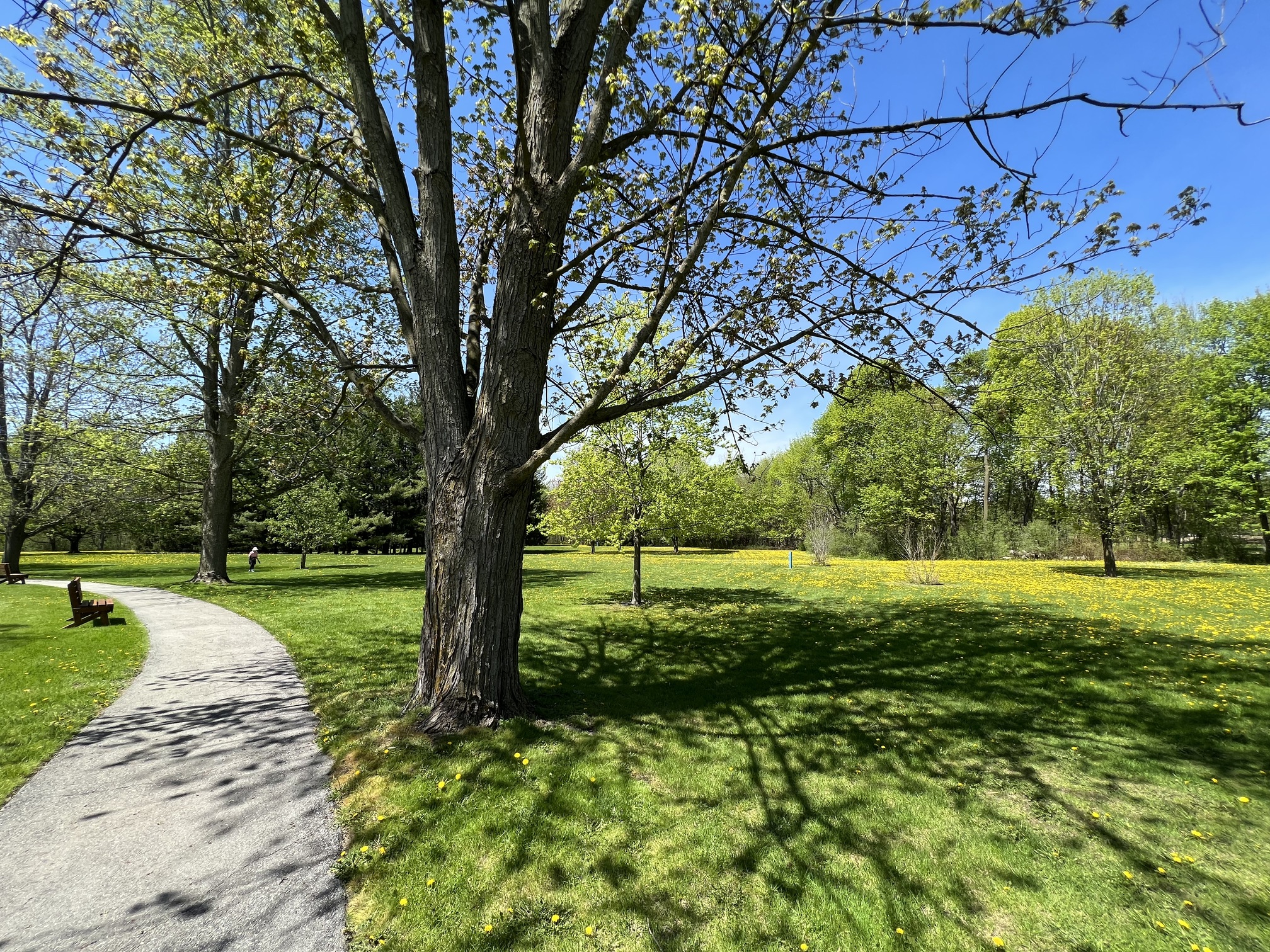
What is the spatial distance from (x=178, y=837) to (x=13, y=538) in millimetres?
26820

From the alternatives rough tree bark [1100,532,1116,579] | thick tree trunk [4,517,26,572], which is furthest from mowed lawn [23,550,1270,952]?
thick tree trunk [4,517,26,572]

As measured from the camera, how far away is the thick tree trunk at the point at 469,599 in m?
4.61

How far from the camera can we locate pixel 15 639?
8203 mm

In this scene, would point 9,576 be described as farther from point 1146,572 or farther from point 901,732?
point 1146,572

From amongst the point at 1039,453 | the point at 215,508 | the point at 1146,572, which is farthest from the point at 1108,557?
the point at 215,508

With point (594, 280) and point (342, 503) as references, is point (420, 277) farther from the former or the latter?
point (342, 503)

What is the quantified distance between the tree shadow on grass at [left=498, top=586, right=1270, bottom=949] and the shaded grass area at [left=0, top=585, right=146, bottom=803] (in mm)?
4530

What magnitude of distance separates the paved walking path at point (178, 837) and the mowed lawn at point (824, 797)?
26 cm

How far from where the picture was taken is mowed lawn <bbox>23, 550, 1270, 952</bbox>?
8.60 ft

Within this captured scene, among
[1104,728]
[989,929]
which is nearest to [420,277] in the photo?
[989,929]

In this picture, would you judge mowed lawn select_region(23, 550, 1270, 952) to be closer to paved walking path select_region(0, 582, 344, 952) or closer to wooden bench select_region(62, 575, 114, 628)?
paved walking path select_region(0, 582, 344, 952)

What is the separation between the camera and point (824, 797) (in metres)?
3.72

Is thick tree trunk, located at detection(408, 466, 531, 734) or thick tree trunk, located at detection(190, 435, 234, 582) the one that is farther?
thick tree trunk, located at detection(190, 435, 234, 582)

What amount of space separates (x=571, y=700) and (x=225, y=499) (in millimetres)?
16696
